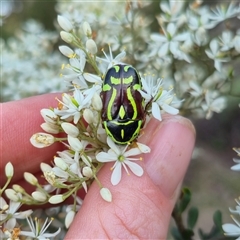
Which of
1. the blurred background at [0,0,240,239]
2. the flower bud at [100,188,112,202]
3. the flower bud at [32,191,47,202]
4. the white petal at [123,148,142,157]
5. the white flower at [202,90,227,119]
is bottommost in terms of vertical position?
the blurred background at [0,0,240,239]

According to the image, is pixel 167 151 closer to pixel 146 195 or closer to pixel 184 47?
pixel 146 195

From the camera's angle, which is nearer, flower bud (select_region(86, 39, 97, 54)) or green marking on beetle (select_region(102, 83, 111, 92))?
green marking on beetle (select_region(102, 83, 111, 92))

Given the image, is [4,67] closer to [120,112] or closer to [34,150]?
[34,150]

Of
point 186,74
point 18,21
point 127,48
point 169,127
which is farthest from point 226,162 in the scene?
point 18,21

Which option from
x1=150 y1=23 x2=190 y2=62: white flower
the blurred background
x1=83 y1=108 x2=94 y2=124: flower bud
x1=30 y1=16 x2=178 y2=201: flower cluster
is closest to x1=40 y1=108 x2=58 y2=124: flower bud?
x1=30 y1=16 x2=178 y2=201: flower cluster

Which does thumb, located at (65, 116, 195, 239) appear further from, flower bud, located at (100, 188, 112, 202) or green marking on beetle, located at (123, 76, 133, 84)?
green marking on beetle, located at (123, 76, 133, 84)

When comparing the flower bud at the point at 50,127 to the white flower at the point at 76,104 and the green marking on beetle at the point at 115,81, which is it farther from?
the green marking on beetle at the point at 115,81
